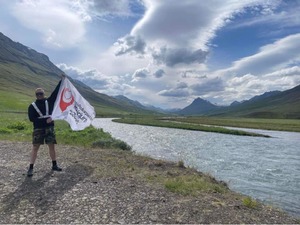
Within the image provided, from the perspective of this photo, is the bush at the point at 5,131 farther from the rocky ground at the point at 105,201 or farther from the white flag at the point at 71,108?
the white flag at the point at 71,108

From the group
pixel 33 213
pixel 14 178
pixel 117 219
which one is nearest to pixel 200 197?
pixel 117 219

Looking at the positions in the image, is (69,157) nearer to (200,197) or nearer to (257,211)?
(200,197)

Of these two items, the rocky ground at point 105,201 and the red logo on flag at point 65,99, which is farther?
the red logo on flag at point 65,99

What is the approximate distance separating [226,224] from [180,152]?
87.2 feet

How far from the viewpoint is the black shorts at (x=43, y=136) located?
573 inches

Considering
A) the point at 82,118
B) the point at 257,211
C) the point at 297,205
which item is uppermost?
the point at 82,118

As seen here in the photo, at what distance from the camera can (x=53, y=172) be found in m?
15.0

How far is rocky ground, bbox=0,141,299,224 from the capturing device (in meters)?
9.84

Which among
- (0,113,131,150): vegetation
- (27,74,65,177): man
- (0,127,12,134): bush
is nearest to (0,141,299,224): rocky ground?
(27,74,65,177): man

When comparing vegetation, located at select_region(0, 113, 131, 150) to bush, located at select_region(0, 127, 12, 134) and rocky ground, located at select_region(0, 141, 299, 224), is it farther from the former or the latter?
rocky ground, located at select_region(0, 141, 299, 224)

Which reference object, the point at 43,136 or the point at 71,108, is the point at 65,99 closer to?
the point at 71,108

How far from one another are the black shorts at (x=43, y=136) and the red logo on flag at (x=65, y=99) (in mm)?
2179

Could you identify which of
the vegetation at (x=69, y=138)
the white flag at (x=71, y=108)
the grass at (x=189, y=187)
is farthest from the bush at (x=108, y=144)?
the grass at (x=189, y=187)

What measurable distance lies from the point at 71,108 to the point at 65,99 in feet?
1.96
